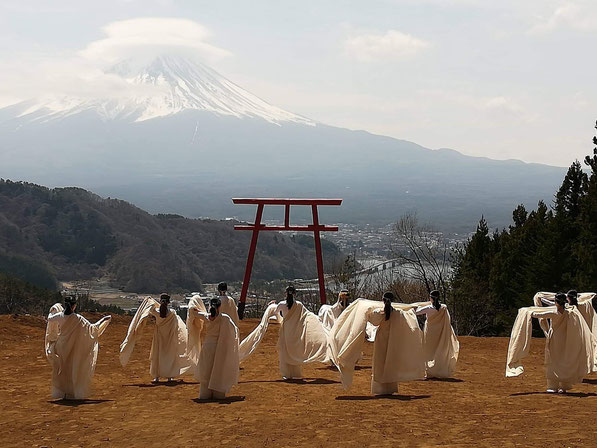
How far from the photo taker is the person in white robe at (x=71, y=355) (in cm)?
→ 1279

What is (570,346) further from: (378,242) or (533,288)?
(378,242)

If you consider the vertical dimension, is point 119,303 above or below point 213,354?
below

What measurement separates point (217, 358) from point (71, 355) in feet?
7.80

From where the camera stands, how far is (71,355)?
42.1 feet

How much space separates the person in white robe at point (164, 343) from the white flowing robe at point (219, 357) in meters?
1.88

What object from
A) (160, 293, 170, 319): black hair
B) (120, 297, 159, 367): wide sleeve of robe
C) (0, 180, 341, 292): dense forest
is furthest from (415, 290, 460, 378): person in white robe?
(0, 180, 341, 292): dense forest

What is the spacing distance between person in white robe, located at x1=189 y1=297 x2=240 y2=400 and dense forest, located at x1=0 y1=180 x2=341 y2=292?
2564 inches

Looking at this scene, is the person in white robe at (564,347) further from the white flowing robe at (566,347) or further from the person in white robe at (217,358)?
the person in white robe at (217,358)

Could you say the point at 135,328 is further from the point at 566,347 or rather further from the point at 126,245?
the point at 126,245

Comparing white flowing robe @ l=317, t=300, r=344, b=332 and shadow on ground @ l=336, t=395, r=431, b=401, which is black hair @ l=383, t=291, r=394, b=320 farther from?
white flowing robe @ l=317, t=300, r=344, b=332

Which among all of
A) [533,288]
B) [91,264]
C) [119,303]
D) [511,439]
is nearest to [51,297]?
[119,303]

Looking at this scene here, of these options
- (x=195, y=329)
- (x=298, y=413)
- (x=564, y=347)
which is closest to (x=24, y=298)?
(x=195, y=329)

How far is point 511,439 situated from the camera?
30.8 feet

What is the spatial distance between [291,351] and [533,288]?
22903 mm
